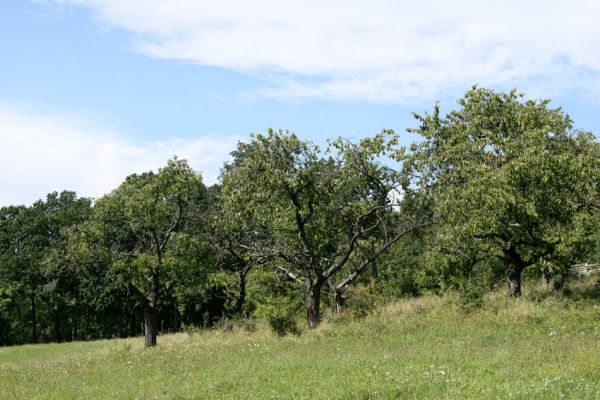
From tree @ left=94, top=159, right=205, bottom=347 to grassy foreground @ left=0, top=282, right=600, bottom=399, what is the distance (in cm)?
374

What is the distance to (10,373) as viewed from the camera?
19422 millimetres

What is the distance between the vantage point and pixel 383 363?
1183cm

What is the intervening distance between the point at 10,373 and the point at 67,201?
43246mm

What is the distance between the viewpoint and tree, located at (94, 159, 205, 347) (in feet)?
77.2

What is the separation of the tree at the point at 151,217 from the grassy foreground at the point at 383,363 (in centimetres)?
374

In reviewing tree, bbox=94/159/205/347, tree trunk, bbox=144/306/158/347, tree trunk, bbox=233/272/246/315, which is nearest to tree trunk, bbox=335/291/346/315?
tree, bbox=94/159/205/347

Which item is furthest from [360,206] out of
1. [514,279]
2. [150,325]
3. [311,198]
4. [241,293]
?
[241,293]

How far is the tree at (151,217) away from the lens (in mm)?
23516

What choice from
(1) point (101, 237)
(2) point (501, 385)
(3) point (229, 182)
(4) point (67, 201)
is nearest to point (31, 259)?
(4) point (67, 201)

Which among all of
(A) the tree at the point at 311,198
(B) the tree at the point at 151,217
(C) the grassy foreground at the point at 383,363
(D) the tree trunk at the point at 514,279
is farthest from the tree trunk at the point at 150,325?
(D) the tree trunk at the point at 514,279

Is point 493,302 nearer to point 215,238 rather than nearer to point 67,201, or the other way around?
point 215,238

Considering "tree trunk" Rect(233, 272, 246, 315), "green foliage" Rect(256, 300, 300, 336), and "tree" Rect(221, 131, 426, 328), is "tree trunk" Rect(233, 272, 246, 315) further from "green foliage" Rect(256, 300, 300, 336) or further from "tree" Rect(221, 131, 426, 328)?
"green foliage" Rect(256, 300, 300, 336)

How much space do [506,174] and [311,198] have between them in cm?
746

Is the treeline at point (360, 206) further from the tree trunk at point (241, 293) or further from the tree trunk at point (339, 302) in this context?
the tree trunk at point (241, 293)
